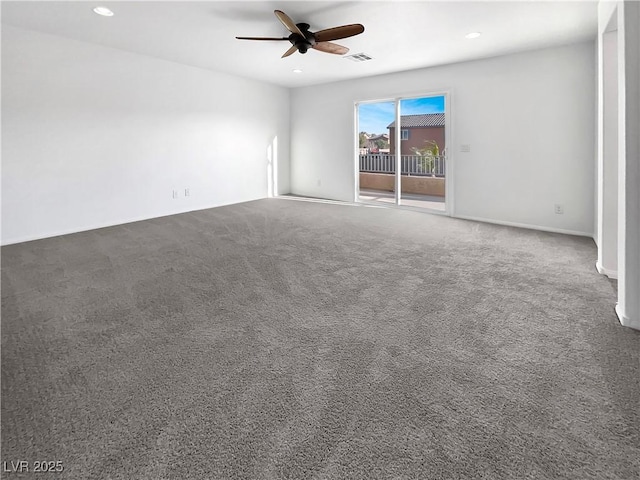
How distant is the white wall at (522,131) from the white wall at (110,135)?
3.00 meters

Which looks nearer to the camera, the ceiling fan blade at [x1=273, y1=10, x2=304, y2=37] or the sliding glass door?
the ceiling fan blade at [x1=273, y1=10, x2=304, y2=37]

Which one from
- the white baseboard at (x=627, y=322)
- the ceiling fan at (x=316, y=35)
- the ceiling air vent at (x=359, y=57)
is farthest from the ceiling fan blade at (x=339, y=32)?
the white baseboard at (x=627, y=322)

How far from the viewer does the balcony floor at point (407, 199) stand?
7.33 m

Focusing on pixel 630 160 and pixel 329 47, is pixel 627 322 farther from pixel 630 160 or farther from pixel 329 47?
pixel 329 47

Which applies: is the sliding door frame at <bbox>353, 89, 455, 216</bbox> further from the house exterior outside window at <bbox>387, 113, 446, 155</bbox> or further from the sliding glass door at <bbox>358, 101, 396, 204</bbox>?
the house exterior outside window at <bbox>387, 113, 446, 155</bbox>

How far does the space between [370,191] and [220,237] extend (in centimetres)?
499

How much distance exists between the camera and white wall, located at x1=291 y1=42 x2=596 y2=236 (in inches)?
190

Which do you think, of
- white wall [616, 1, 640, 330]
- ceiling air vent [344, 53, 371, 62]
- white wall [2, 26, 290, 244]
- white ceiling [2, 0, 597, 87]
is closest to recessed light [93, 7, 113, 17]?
white ceiling [2, 0, 597, 87]

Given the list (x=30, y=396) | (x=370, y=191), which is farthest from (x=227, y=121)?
(x=30, y=396)

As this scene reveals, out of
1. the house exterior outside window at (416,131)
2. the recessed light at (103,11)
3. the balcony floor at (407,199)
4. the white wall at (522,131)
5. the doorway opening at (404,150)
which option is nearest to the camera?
the recessed light at (103,11)

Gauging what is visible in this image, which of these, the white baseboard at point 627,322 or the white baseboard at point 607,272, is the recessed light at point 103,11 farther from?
the white baseboard at point 607,272

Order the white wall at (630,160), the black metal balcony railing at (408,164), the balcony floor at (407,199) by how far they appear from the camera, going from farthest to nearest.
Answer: the black metal balcony railing at (408,164) → the balcony floor at (407,199) → the white wall at (630,160)

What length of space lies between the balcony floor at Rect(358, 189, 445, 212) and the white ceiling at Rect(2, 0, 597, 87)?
257cm

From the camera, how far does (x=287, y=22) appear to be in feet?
11.6
